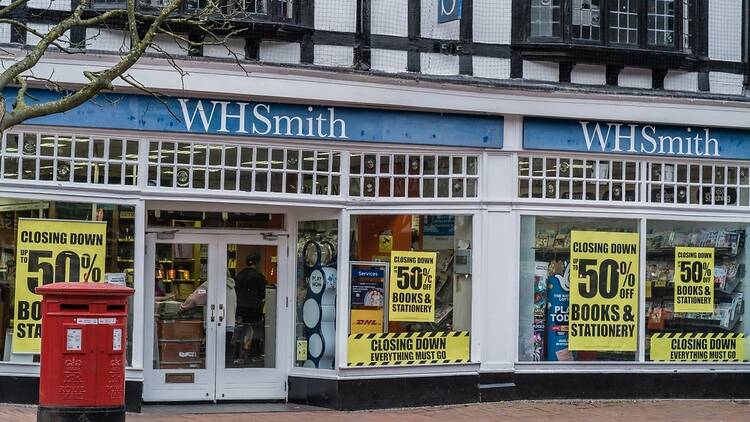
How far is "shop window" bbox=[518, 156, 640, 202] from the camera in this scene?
15.5 metres

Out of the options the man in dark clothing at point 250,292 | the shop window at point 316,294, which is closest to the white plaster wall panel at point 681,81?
the shop window at point 316,294

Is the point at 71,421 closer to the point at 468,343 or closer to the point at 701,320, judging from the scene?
the point at 468,343

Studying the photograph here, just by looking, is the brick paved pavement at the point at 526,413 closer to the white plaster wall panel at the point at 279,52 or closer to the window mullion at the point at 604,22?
the white plaster wall panel at the point at 279,52

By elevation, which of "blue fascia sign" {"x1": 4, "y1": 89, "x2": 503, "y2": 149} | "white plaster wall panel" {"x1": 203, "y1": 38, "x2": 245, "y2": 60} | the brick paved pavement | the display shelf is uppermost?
"white plaster wall panel" {"x1": 203, "y1": 38, "x2": 245, "y2": 60}

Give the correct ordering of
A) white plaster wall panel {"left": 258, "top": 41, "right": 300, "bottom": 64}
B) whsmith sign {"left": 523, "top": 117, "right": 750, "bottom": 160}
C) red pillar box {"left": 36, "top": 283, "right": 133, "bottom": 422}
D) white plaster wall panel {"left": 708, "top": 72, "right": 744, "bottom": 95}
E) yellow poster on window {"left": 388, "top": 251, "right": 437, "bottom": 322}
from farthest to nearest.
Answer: white plaster wall panel {"left": 708, "top": 72, "right": 744, "bottom": 95} < whsmith sign {"left": 523, "top": 117, "right": 750, "bottom": 160} < yellow poster on window {"left": 388, "top": 251, "right": 437, "bottom": 322} < white plaster wall panel {"left": 258, "top": 41, "right": 300, "bottom": 64} < red pillar box {"left": 36, "top": 283, "right": 133, "bottom": 422}

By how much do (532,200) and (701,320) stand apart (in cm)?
296

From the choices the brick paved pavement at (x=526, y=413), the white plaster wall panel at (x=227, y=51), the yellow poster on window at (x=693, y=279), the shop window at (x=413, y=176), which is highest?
the white plaster wall panel at (x=227, y=51)

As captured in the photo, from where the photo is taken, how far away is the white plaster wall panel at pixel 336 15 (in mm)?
14523

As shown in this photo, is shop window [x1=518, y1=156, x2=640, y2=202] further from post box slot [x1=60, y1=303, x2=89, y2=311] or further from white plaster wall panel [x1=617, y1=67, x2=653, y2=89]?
post box slot [x1=60, y1=303, x2=89, y2=311]

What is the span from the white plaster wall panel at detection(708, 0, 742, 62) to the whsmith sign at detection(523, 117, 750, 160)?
41.7 inches

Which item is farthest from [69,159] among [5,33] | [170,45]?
[170,45]

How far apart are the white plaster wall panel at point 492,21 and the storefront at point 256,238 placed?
102cm

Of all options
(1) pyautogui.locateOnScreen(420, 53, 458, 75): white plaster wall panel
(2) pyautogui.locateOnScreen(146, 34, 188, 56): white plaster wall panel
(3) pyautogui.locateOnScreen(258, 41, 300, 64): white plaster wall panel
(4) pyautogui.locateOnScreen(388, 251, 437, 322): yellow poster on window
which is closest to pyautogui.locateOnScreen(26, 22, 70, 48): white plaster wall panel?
(2) pyautogui.locateOnScreen(146, 34, 188, 56): white plaster wall panel

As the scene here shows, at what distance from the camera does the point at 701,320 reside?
53.6ft
